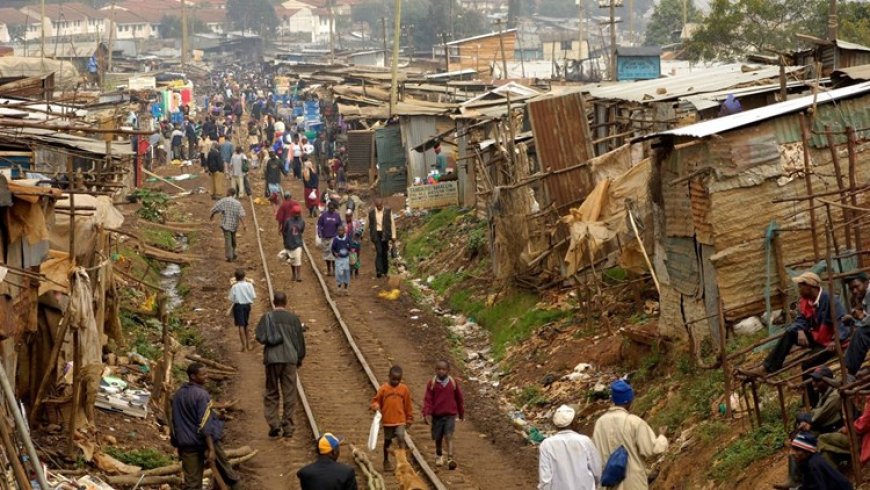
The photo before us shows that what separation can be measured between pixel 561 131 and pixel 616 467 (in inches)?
479

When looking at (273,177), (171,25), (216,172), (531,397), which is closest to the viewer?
(531,397)

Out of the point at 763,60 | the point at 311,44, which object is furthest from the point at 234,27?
the point at 763,60

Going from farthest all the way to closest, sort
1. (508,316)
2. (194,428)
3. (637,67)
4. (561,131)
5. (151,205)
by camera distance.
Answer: (637,67) < (151,205) < (561,131) < (508,316) < (194,428)

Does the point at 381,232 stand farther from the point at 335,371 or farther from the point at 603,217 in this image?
the point at 603,217

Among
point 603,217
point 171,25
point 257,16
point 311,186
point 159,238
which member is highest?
point 257,16

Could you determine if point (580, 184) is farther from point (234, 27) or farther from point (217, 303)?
point (234, 27)

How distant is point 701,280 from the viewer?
1497cm

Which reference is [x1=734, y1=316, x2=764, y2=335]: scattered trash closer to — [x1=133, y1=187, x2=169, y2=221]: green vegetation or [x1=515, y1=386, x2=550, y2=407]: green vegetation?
[x1=515, y1=386, x2=550, y2=407]: green vegetation

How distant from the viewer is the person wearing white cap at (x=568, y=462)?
922 cm

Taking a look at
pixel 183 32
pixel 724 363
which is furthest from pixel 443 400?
pixel 183 32

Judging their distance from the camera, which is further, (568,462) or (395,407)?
(395,407)

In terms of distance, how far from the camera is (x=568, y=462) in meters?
9.23

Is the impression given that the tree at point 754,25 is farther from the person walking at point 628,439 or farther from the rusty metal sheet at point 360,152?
the person walking at point 628,439

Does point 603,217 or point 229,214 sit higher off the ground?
point 603,217
